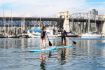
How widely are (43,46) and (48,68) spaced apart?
16138mm

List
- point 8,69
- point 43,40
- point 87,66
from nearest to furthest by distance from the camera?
point 8,69 < point 87,66 < point 43,40

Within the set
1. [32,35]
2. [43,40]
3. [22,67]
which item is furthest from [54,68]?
[32,35]

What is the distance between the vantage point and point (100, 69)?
834 inches

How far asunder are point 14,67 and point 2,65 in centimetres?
131

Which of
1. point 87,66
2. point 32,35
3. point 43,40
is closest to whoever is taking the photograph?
point 87,66

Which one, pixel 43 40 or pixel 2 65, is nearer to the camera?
pixel 2 65

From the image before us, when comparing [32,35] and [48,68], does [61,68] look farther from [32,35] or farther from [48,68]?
[32,35]

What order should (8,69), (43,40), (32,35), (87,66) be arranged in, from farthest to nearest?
1. (32,35)
2. (43,40)
3. (87,66)
4. (8,69)

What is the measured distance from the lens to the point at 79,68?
21641 mm

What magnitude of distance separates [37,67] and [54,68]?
1009mm

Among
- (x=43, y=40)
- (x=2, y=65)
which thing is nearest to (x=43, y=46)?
(x=43, y=40)

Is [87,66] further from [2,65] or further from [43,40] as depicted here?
[43,40]

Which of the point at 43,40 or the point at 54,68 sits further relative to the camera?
the point at 43,40

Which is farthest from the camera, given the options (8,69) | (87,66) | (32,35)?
(32,35)
